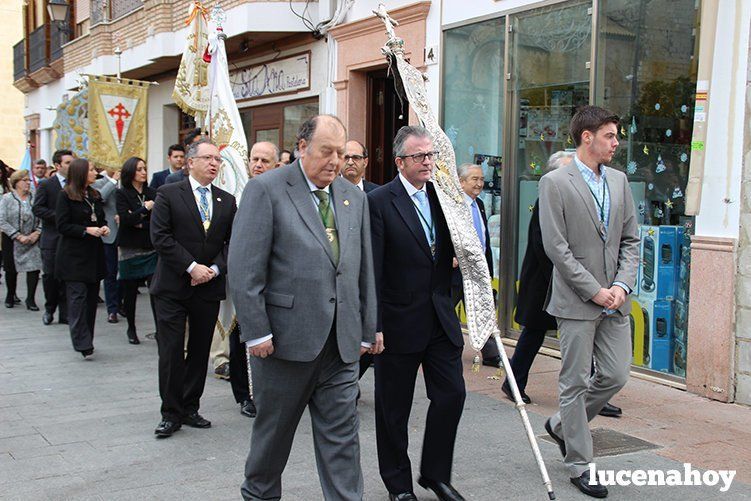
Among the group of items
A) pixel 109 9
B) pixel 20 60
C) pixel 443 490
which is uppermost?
pixel 109 9

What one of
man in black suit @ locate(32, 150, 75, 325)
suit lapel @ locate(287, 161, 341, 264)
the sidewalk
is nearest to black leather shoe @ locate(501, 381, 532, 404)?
the sidewalk

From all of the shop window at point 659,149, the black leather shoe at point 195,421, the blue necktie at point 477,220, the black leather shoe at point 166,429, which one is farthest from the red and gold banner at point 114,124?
the shop window at point 659,149

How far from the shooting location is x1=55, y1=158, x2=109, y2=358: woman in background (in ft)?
28.4

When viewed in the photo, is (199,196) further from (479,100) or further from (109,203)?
(109,203)

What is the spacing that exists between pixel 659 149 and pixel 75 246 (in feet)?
18.9

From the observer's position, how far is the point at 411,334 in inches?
180

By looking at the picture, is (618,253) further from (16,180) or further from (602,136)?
(16,180)

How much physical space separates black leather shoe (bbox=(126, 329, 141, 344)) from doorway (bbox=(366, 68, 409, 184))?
4465 mm

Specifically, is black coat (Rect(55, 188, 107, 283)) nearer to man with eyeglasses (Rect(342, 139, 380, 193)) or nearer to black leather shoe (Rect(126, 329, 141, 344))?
black leather shoe (Rect(126, 329, 141, 344))

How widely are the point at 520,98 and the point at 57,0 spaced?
17.6 meters

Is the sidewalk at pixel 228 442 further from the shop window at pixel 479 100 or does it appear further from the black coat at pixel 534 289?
the shop window at pixel 479 100

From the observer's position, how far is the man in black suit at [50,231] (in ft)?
35.2

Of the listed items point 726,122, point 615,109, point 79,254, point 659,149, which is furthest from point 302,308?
point 79,254

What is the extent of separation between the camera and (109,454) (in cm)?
559
